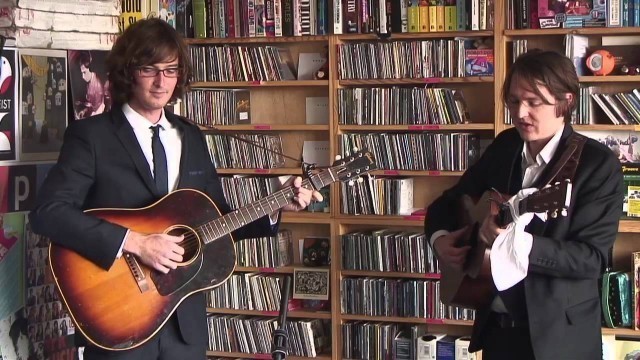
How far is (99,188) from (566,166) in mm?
1289

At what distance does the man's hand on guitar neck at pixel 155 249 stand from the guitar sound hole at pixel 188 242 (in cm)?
7

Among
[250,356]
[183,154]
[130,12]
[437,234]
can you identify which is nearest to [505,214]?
[437,234]

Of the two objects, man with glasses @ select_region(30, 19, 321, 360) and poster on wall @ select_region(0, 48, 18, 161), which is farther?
poster on wall @ select_region(0, 48, 18, 161)

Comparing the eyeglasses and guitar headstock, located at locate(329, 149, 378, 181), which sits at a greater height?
the eyeglasses

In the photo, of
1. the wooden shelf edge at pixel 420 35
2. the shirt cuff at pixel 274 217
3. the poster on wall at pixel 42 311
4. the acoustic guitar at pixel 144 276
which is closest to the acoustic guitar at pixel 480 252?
the shirt cuff at pixel 274 217

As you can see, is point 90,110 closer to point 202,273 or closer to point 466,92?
point 202,273

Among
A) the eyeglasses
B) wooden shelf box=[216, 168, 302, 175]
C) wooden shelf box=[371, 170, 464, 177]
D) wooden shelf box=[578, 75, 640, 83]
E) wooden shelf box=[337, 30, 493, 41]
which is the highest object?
wooden shelf box=[337, 30, 493, 41]

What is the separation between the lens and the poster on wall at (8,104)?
3.28 m

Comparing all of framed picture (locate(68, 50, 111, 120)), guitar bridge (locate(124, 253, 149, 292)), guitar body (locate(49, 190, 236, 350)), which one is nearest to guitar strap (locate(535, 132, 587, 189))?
guitar body (locate(49, 190, 236, 350))

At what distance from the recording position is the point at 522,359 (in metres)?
2.50

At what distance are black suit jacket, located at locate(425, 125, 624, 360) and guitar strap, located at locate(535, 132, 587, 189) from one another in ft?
0.06

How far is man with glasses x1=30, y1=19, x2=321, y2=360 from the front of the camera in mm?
2695

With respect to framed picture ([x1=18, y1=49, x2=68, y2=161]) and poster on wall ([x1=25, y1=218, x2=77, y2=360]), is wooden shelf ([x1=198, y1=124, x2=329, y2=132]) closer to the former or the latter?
framed picture ([x1=18, y1=49, x2=68, y2=161])

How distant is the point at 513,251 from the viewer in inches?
92.8
